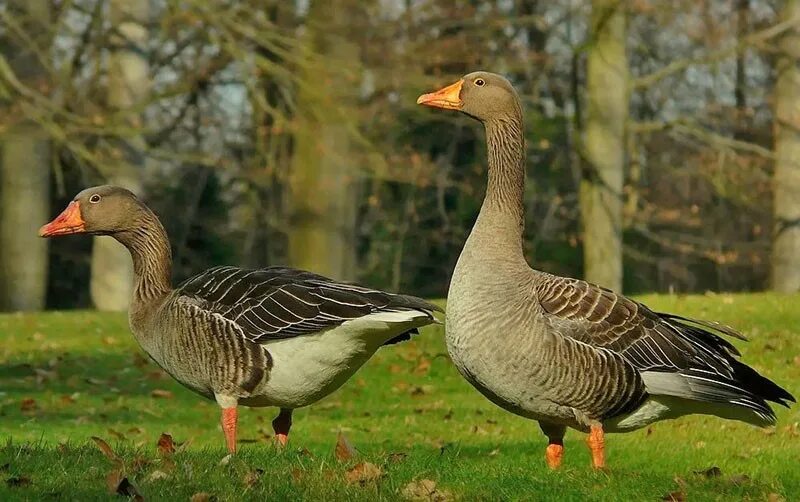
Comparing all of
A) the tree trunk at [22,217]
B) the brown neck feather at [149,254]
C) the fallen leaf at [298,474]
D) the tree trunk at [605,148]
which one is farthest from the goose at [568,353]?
the tree trunk at [22,217]

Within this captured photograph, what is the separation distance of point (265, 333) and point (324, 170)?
14.9 meters

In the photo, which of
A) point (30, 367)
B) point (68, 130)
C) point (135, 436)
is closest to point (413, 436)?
point (135, 436)

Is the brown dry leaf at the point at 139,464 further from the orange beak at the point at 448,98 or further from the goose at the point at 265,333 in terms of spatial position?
the orange beak at the point at 448,98

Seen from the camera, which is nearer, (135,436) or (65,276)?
(135,436)

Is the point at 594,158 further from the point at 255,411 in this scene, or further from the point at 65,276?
the point at 65,276

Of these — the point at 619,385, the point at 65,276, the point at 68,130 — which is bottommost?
the point at 65,276

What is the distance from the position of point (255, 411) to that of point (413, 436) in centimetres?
303

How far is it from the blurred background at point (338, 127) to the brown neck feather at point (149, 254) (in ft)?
36.3

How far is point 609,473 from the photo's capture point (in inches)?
272

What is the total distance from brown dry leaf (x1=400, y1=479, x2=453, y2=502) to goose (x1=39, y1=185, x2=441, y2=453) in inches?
62.2

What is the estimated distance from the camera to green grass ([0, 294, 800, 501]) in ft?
20.7

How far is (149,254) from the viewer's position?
8656 mm

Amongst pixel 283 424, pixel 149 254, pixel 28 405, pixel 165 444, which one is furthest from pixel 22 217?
pixel 165 444

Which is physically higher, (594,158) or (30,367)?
(594,158)
